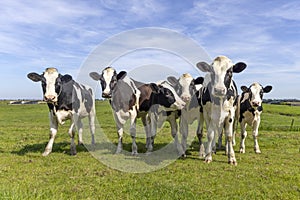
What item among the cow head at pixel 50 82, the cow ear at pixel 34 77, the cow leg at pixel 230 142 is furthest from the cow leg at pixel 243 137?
the cow ear at pixel 34 77

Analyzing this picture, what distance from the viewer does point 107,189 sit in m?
6.73

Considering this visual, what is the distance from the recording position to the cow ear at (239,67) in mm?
9281

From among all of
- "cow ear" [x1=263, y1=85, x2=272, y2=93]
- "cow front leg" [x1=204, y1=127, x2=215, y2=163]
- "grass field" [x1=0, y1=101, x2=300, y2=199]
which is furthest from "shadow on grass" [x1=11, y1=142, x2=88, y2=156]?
"cow ear" [x1=263, y1=85, x2=272, y2=93]

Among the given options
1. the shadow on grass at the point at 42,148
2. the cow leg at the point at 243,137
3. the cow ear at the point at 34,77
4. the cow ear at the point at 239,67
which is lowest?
the shadow on grass at the point at 42,148

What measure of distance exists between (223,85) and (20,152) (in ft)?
26.2

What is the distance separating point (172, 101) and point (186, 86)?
827 millimetres

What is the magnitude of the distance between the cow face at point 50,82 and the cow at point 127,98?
143 cm

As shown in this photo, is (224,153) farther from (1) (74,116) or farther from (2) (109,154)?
(1) (74,116)

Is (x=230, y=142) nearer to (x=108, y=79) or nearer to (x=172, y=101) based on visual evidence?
(x=172, y=101)

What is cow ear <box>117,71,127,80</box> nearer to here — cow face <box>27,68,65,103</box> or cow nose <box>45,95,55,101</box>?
cow face <box>27,68,65,103</box>

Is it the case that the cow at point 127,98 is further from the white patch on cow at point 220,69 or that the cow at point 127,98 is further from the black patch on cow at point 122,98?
the white patch on cow at point 220,69

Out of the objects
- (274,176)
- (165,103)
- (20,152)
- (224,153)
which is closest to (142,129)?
(165,103)

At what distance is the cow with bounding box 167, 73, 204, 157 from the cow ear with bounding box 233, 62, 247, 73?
167 cm

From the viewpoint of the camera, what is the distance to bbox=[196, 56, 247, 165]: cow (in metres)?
8.91
